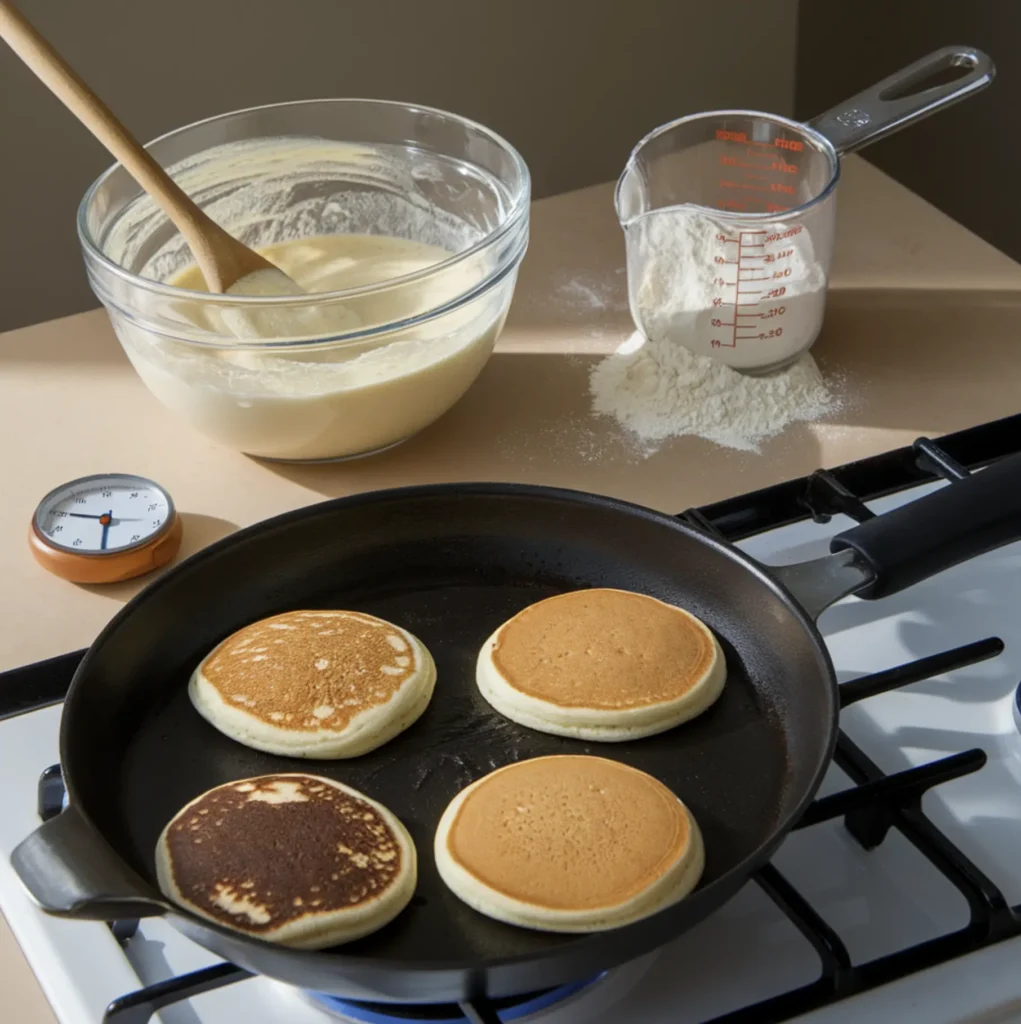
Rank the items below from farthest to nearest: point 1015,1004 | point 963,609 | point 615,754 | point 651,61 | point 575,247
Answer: point 651,61 < point 575,247 < point 963,609 < point 615,754 < point 1015,1004

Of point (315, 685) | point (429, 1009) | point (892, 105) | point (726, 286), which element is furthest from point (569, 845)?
point (892, 105)

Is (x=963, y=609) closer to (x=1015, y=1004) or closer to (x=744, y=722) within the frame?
(x=744, y=722)

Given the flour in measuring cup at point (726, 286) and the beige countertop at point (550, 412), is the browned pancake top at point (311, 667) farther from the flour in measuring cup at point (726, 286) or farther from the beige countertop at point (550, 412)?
the flour in measuring cup at point (726, 286)

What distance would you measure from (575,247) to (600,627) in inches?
27.3

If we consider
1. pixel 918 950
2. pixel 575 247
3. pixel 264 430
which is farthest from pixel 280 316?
pixel 918 950

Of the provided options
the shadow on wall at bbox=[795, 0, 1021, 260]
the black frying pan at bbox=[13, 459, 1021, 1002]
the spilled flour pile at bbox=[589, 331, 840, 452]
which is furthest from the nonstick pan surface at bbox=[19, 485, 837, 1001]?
the shadow on wall at bbox=[795, 0, 1021, 260]

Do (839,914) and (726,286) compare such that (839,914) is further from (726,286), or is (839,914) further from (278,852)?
(726,286)

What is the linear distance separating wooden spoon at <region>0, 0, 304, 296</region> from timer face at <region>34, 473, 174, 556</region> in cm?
19

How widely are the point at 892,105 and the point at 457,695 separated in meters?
0.73

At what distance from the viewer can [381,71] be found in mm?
2145

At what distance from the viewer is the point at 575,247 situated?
1.50 meters

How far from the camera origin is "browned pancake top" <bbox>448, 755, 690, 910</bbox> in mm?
728

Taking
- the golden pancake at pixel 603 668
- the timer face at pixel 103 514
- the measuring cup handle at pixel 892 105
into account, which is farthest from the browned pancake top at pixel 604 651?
the measuring cup handle at pixel 892 105

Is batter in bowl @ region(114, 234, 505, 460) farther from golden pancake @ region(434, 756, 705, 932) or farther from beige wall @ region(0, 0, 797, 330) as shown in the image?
beige wall @ region(0, 0, 797, 330)
